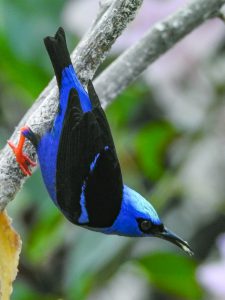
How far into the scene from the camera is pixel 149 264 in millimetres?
2844

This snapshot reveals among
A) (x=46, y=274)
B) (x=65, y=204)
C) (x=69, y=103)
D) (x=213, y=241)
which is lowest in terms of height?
(x=46, y=274)

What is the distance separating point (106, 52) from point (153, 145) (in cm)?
134

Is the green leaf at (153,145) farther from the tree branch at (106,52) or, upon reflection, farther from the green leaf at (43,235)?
the tree branch at (106,52)

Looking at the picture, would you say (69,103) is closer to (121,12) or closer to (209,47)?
(121,12)

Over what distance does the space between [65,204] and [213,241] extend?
186cm

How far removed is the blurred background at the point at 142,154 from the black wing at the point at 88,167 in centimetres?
52

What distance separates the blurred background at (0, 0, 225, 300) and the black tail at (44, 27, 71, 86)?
2.42 ft

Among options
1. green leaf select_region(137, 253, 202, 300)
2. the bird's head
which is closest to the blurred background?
green leaf select_region(137, 253, 202, 300)

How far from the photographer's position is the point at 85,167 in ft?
6.48

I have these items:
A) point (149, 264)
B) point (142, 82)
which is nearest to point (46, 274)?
point (149, 264)

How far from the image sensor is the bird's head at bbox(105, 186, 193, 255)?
78.2 inches

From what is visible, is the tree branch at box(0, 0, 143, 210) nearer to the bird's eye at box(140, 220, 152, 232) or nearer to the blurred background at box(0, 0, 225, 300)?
the bird's eye at box(140, 220, 152, 232)

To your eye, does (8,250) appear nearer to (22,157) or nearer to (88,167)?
(22,157)

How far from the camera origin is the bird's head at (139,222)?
6.52ft
